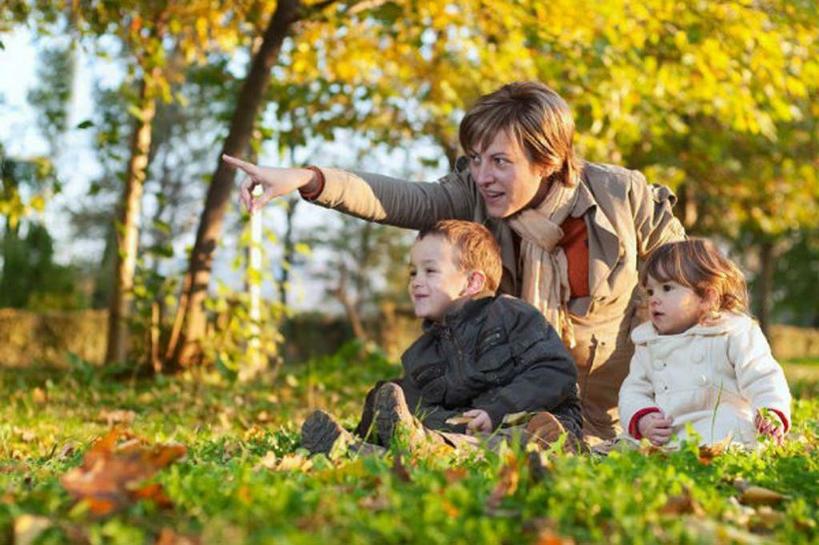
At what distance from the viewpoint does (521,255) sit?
539 cm

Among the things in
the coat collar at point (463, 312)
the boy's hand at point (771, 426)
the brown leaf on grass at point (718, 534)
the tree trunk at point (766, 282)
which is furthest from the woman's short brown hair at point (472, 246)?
the tree trunk at point (766, 282)

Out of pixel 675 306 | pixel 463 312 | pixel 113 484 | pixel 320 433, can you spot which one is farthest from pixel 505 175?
pixel 113 484

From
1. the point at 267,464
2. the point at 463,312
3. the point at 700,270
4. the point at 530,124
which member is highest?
the point at 530,124

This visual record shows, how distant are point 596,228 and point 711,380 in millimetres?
1033

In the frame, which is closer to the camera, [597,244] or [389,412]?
[389,412]

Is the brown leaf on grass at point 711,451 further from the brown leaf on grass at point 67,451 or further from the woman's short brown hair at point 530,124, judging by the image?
the brown leaf on grass at point 67,451

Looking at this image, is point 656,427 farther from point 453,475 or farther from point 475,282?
point 453,475

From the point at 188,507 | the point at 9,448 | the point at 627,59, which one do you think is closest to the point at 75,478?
the point at 188,507

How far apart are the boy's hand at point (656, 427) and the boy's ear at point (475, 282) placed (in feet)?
2.99

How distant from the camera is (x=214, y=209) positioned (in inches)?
375

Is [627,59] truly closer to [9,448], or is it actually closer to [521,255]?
[521,255]

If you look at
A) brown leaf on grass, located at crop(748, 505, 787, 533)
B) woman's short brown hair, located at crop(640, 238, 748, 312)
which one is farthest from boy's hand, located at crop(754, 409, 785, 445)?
brown leaf on grass, located at crop(748, 505, 787, 533)

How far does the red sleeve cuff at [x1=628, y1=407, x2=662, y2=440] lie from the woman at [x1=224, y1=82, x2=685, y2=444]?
1.65 ft

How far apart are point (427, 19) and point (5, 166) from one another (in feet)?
13.4
